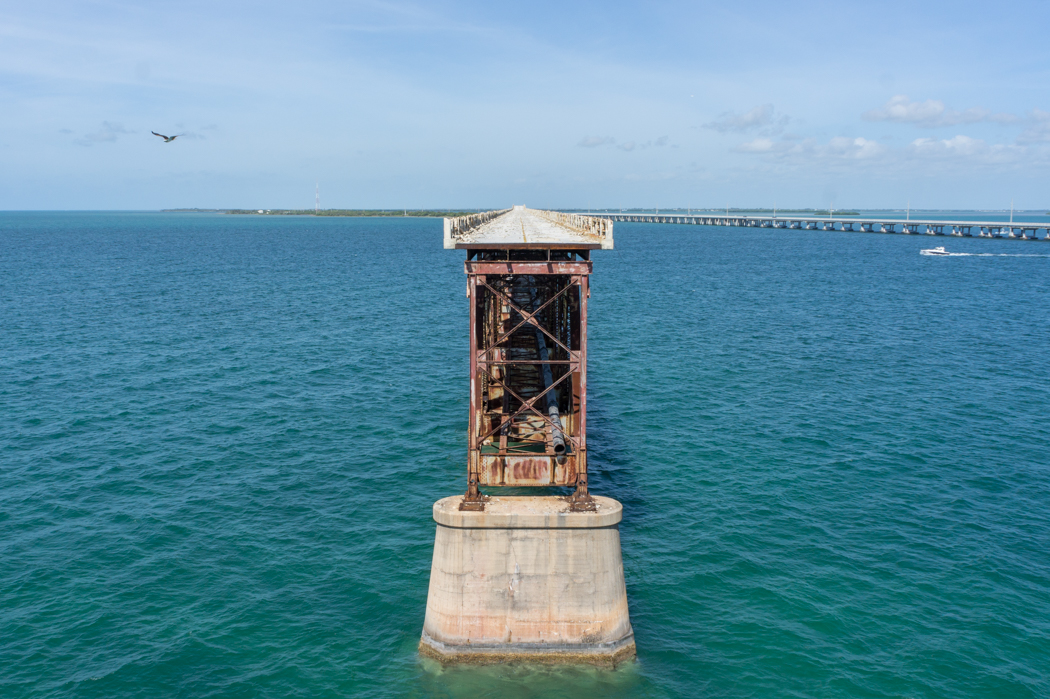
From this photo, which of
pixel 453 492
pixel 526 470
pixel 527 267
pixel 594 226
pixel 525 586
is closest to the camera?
pixel 525 586

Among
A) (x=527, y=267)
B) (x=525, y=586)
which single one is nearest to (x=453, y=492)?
(x=525, y=586)

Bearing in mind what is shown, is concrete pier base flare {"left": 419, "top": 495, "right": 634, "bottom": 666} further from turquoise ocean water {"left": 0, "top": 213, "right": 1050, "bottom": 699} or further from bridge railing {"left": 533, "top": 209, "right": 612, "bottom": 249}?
bridge railing {"left": 533, "top": 209, "right": 612, "bottom": 249}

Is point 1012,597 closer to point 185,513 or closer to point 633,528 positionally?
point 633,528

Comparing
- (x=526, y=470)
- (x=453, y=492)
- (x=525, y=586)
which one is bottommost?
(x=453, y=492)

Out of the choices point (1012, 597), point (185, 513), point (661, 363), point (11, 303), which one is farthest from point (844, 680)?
point (11, 303)

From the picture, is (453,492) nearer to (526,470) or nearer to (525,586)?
(526,470)

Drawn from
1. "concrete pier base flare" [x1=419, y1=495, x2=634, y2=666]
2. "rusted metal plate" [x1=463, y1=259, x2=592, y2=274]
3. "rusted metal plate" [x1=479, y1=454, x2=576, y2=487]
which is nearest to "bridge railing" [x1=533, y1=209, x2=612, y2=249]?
"rusted metal plate" [x1=463, y1=259, x2=592, y2=274]
